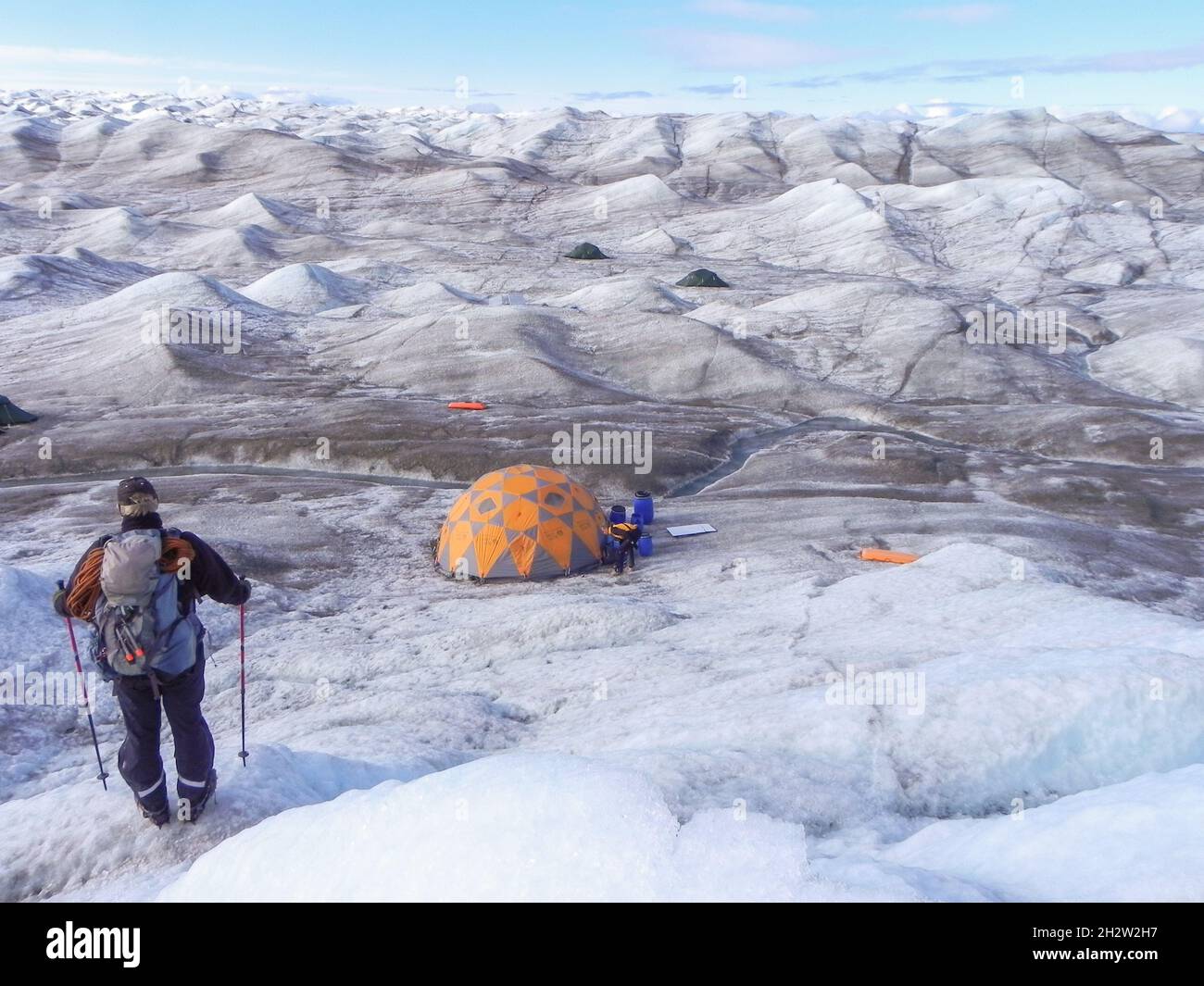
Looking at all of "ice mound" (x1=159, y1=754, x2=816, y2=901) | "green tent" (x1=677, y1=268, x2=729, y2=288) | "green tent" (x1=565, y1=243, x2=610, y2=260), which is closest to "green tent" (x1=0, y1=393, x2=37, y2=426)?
"ice mound" (x1=159, y1=754, x2=816, y2=901)

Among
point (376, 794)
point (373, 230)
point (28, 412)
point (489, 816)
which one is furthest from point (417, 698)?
point (373, 230)

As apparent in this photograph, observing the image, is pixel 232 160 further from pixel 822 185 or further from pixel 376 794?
pixel 376 794

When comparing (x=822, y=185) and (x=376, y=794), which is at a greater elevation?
(x=822, y=185)

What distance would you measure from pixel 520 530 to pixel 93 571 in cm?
1420

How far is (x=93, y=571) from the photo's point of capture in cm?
707

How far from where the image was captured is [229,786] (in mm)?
8617

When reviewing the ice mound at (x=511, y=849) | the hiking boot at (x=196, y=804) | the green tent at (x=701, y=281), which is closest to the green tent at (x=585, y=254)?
the green tent at (x=701, y=281)

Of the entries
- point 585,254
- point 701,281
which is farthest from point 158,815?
point 585,254

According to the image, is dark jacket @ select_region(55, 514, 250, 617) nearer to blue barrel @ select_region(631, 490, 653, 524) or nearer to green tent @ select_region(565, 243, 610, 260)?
blue barrel @ select_region(631, 490, 653, 524)

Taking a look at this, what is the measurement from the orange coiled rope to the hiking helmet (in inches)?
12.1

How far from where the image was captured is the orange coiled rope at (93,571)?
7086 millimetres

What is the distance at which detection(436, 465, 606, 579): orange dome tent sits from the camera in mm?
21031

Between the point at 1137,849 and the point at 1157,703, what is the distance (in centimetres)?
338
